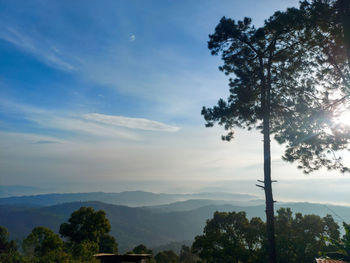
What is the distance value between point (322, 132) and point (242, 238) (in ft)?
66.1

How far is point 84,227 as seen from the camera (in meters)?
34.0

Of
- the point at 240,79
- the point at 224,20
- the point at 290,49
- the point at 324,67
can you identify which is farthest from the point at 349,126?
the point at 224,20

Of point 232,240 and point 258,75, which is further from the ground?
point 258,75

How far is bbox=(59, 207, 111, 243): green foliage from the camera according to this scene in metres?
33.5

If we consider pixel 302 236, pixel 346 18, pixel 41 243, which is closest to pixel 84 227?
pixel 41 243

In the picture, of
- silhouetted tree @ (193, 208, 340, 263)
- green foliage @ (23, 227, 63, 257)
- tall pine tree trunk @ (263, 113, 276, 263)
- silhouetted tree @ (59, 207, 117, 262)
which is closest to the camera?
tall pine tree trunk @ (263, 113, 276, 263)

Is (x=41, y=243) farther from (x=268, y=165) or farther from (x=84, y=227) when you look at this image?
(x=268, y=165)

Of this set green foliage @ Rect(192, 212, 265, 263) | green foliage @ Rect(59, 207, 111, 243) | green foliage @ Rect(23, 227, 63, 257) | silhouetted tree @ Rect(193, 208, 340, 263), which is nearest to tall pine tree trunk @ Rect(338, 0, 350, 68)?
silhouetted tree @ Rect(193, 208, 340, 263)

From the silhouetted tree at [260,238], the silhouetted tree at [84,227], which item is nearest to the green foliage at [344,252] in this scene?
the silhouetted tree at [260,238]

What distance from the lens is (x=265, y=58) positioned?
48.1ft

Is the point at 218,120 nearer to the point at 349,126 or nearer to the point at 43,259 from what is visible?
the point at 349,126

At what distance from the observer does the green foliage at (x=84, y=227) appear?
33.5 metres

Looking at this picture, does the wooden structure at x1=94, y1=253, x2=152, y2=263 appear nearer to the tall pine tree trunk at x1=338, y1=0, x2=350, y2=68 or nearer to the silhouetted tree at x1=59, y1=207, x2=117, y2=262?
the tall pine tree trunk at x1=338, y1=0, x2=350, y2=68

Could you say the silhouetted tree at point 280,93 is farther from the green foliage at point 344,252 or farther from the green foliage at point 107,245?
the green foliage at point 107,245
